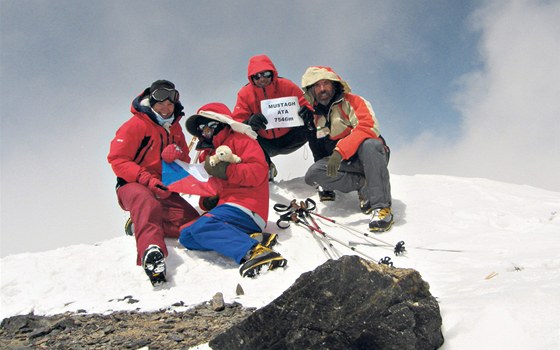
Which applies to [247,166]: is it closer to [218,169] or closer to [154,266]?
[218,169]

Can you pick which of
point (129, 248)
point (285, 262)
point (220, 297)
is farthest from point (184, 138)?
point (220, 297)

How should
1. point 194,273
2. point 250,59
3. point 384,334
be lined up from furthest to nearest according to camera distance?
point 250,59 → point 194,273 → point 384,334

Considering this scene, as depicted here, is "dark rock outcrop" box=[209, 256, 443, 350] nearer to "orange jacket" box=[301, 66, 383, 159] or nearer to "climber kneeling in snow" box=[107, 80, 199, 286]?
"climber kneeling in snow" box=[107, 80, 199, 286]

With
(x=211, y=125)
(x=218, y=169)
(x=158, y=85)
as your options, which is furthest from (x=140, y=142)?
(x=218, y=169)

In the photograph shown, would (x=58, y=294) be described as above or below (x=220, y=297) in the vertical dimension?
above

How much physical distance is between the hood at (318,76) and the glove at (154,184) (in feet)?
8.40

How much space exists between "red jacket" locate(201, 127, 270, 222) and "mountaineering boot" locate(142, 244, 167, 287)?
3.31 ft

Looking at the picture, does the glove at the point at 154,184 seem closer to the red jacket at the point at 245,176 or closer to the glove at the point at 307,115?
the red jacket at the point at 245,176

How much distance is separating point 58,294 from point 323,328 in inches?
118

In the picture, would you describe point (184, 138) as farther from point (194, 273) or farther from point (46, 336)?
point (46, 336)

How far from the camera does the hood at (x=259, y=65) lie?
689cm

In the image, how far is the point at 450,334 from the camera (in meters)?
2.60

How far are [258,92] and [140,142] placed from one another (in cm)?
237

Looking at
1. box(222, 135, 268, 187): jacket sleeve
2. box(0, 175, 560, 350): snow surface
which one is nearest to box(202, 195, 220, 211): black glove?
box(222, 135, 268, 187): jacket sleeve
